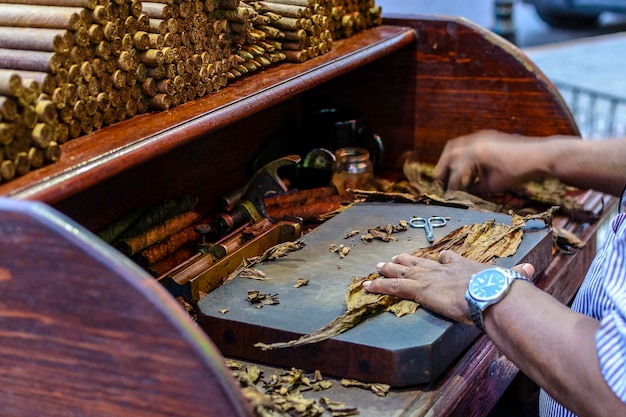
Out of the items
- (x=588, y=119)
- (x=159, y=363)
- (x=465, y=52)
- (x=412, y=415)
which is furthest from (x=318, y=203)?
(x=588, y=119)

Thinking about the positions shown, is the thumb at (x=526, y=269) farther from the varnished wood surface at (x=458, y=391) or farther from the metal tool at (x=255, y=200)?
the metal tool at (x=255, y=200)

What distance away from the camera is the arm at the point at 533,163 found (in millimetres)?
2088

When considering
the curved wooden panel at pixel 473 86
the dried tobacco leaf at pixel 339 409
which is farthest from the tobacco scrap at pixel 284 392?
the curved wooden panel at pixel 473 86

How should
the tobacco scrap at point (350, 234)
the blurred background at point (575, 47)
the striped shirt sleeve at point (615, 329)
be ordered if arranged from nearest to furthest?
the striped shirt sleeve at point (615, 329)
the tobacco scrap at point (350, 234)
the blurred background at point (575, 47)

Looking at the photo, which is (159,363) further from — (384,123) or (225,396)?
(384,123)

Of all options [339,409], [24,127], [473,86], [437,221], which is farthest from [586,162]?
[24,127]

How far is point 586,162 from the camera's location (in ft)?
6.95

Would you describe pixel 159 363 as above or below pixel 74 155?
below

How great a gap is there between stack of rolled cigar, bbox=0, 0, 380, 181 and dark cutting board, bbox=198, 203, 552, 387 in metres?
0.41

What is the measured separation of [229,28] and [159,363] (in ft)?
3.27

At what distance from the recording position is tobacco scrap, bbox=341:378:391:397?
1.52 meters

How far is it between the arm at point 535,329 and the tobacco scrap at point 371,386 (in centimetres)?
19

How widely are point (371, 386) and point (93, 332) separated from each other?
0.52 meters

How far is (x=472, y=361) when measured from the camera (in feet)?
5.57
